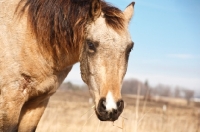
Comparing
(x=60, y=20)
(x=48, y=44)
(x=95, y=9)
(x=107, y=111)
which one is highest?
(x=95, y=9)

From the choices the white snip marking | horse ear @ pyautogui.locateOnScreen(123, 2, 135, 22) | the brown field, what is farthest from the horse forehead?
the brown field

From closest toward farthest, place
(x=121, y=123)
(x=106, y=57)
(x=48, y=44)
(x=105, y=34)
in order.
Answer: (x=106, y=57)
(x=105, y=34)
(x=48, y=44)
(x=121, y=123)

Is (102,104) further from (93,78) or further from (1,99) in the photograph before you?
(1,99)

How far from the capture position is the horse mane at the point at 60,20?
192 inches

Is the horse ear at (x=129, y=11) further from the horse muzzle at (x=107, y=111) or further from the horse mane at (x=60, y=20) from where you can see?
the horse muzzle at (x=107, y=111)

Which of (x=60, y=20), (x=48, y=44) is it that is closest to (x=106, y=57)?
(x=60, y=20)

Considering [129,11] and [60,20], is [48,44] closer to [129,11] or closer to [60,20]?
[60,20]

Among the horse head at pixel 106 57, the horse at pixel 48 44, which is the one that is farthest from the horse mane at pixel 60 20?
the horse head at pixel 106 57

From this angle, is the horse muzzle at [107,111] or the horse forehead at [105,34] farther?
the horse forehead at [105,34]

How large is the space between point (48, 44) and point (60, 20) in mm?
429

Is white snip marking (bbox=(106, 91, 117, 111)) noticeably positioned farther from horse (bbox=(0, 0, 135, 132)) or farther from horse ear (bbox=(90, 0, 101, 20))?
horse ear (bbox=(90, 0, 101, 20))

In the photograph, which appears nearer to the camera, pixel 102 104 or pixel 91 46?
pixel 102 104

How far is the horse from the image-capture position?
4.56m

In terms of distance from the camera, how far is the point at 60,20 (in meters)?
5.12
